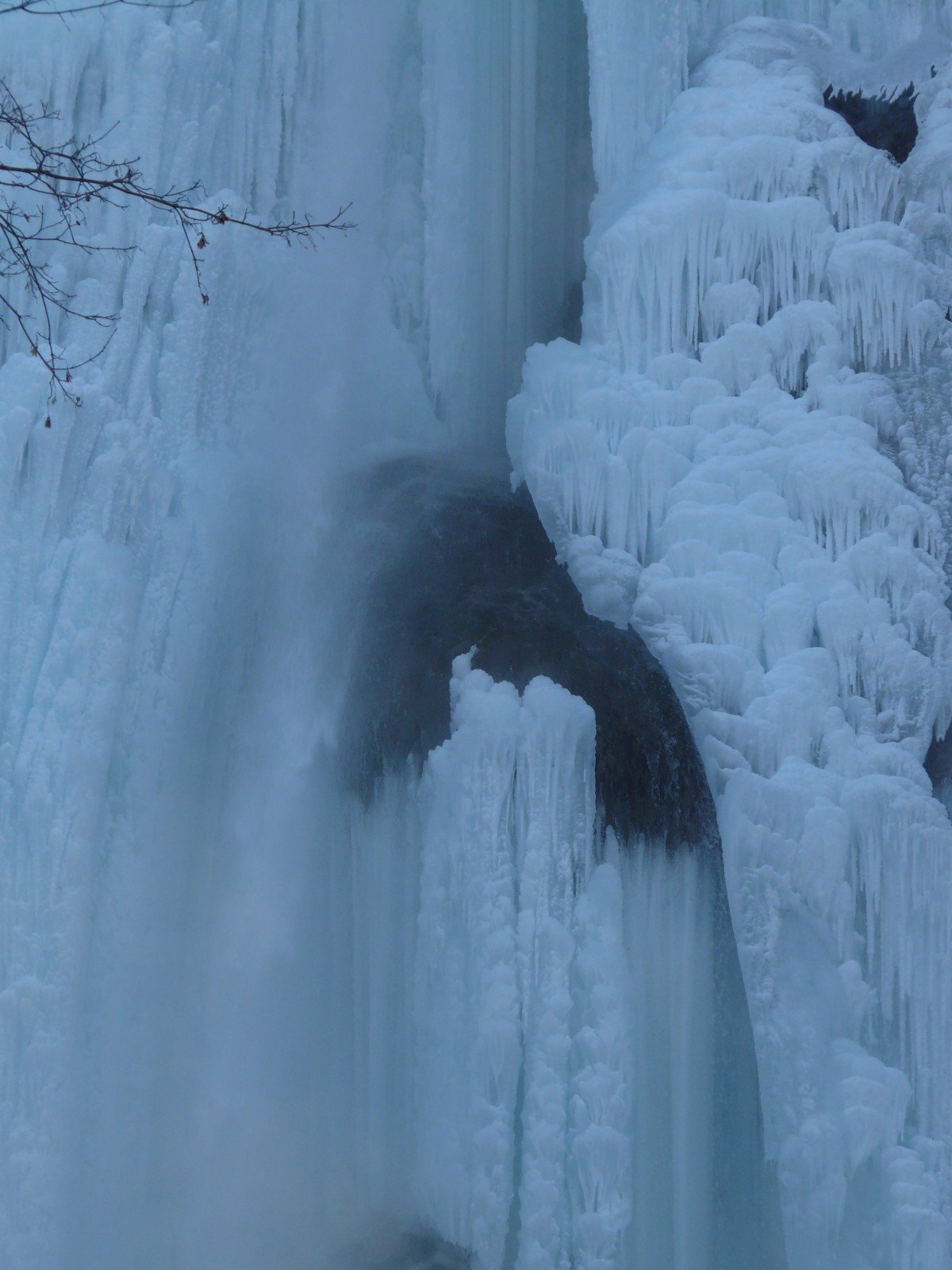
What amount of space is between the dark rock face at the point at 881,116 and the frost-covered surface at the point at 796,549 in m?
0.09

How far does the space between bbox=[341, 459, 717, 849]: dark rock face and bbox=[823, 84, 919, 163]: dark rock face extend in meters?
1.76

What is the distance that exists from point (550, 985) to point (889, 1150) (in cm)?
104

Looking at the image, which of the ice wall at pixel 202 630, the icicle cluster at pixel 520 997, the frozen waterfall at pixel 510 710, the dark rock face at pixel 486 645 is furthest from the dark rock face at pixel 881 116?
the icicle cluster at pixel 520 997

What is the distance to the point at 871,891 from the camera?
4.00 m

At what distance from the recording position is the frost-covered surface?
12.8 feet

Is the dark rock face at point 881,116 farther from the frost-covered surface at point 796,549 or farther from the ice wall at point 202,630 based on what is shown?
the ice wall at point 202,630

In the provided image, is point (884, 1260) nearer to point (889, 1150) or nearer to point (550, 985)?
point (889, 1150)

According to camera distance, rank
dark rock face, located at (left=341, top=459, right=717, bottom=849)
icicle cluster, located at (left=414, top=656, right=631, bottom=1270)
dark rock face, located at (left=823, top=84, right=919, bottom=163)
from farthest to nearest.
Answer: dark rock face, located at (left=823, top=84, right=919, bottom=163) → dark rock face, located at (left=341, top=459, right=717, bottom=849) → icicle cluster, located at (left=414, top=656, right=631, bottom=1270)

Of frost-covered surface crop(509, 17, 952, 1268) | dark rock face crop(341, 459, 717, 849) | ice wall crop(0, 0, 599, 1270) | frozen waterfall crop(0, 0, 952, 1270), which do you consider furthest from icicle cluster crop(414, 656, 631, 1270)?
frost-covered surface crop(509, 17, 952, 1268)

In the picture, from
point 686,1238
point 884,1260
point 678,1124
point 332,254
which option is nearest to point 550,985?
point 678,1124

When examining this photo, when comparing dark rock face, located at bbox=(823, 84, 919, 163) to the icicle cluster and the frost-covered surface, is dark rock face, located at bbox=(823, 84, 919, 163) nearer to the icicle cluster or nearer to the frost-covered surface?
the frost-covered surface

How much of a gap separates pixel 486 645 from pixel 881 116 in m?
2.38

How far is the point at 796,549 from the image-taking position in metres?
4.32

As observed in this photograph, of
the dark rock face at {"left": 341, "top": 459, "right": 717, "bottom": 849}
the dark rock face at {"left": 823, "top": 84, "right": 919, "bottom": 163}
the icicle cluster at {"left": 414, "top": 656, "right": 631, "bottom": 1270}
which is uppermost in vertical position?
the dark rock face at {"left": 823, "top": 84, "right": 919, "bottom": 163}
